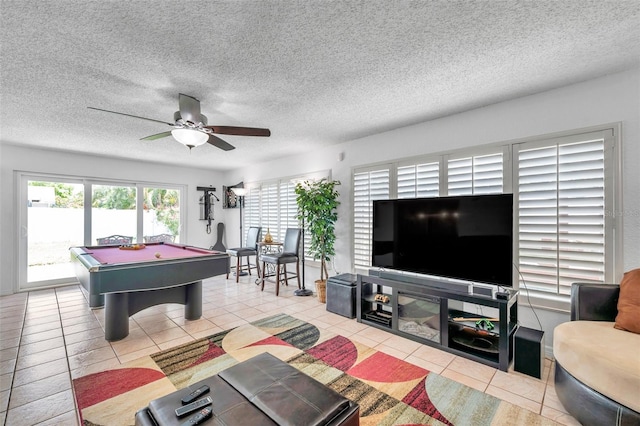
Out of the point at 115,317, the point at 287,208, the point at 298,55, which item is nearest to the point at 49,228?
the point at 115,317

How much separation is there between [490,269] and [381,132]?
238cm

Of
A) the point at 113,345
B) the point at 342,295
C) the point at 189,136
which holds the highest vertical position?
the point at 189,136

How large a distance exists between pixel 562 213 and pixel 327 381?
261cm

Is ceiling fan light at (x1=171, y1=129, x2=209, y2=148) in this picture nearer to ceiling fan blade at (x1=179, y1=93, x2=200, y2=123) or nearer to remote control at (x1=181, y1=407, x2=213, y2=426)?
ceiling fan blade at (x1=179, y1=93, x2=200, y2=123)

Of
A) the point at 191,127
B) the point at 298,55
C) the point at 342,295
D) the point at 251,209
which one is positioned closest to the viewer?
the point at 298,55

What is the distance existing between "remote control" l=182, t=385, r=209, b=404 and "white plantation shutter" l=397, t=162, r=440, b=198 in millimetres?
3101

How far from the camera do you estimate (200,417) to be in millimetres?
1216

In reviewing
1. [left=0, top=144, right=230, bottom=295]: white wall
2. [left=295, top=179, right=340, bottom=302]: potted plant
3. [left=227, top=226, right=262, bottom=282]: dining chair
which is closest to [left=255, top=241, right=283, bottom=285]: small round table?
[left=227, top=226, right=262, bottom=282]: dining chair

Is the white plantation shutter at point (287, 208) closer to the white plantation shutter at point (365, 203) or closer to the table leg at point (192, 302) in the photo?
the white plantation shutter at point (365, 203)

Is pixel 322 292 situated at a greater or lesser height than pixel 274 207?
lesser

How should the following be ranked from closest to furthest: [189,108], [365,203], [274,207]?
[189,108], [365,203], [274,207]

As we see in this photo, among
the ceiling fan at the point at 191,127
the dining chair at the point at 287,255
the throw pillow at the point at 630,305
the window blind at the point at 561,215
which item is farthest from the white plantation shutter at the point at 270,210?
the throw pillow at the point at 630,305

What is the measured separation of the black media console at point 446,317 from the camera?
8.19ft

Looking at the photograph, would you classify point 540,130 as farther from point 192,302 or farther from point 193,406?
point 192,302
